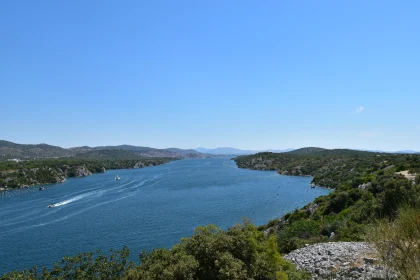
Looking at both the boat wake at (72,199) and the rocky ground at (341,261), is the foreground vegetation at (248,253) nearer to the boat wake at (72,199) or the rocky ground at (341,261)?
the rocky ground at (341,261)

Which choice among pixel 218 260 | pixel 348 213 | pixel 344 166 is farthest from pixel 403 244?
pixel 344 166

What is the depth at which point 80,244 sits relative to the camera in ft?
156

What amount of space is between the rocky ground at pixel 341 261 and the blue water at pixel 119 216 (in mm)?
27128

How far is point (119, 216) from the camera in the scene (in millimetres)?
66062

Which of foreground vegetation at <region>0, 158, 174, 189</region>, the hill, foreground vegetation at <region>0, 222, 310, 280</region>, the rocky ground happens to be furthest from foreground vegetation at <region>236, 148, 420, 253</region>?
foreground vegetation at <region>0, 158, 174, 189</region>

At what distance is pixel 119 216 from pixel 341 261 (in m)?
55.9

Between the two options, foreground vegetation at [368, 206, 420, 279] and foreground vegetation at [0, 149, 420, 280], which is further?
foreground vegetation at [0, 149, 420, 280]

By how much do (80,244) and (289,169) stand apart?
130 m

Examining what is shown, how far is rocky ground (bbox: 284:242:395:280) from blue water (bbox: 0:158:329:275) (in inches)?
1068

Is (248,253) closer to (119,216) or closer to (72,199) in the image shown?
(119,216)

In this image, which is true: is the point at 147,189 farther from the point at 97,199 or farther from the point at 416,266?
the point at 416,266

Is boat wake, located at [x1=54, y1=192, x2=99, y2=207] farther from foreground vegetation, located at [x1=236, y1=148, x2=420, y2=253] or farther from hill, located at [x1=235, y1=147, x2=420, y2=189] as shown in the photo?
hill, located at [x1=235, y1=147, x2=420, y2=189]

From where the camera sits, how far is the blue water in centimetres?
4616

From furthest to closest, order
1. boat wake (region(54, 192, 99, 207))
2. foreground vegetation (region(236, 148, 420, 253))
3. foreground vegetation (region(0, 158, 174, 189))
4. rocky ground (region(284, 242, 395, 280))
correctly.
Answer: foreground vegetation (region(0, 158, 174, 189))
boat wake (region(54, 192, 99, 207))
foreground vegetation (region(236, 148, 420, 253))
rocky ground (region(284, 242, 395, 280))
